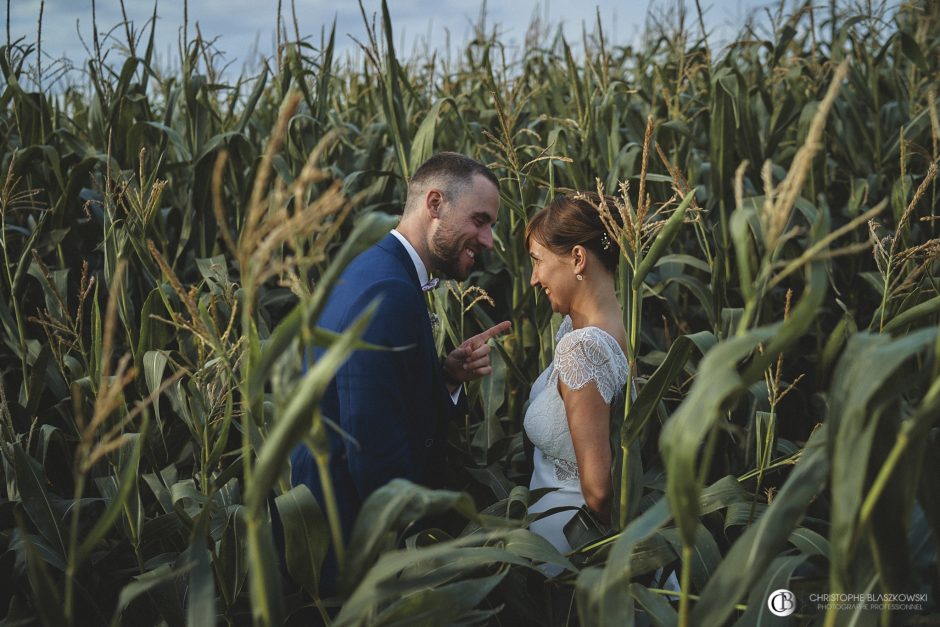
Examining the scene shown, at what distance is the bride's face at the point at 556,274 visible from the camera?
212 centimetres

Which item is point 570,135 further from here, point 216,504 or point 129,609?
point 129,609

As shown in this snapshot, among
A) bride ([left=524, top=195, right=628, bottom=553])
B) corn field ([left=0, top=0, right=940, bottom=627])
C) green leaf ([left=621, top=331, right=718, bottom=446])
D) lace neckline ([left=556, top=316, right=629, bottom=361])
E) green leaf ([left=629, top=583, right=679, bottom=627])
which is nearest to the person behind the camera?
corn field ([left=0, top=0, right=940, bottom=627])

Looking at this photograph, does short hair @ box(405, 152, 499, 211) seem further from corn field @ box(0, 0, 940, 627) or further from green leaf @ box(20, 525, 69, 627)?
green leaf @ box(20, 525, 69, 627)

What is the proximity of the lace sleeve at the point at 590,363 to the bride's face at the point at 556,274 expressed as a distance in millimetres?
158

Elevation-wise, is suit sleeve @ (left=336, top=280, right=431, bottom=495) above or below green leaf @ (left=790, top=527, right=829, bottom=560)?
above

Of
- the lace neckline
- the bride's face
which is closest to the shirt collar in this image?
the bride's face

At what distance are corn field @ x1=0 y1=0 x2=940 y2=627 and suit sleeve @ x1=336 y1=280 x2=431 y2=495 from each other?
23cm

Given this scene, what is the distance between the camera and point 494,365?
98.3 inches

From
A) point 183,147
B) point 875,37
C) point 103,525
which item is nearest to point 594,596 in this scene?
point 103,525

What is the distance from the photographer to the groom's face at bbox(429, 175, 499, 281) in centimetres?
218

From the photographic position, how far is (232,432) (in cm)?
245

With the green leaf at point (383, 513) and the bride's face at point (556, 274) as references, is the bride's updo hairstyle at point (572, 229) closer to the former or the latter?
the bride's face at point (556, 274)

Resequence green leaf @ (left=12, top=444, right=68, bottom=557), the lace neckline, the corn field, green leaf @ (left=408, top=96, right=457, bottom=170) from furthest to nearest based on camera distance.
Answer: green leaf @ (left=408, top=96, right=457, bottom=170) → the lace neckline → green leaf @ (left=12, top=444, right=68, bottom=557) → the corn field

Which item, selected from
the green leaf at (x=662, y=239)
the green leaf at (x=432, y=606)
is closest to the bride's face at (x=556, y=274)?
the green leaf at (x=662, y=239)
